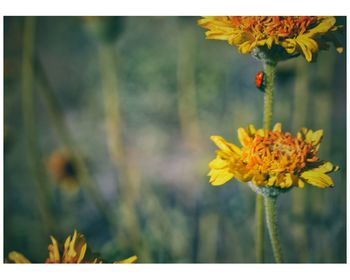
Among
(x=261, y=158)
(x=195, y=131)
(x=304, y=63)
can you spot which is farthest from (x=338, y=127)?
(x=261, y=158)

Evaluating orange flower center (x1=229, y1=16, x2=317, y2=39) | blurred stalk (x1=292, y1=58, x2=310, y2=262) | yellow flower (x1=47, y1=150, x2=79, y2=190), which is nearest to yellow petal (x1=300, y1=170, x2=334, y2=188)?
orange flower center (x1=229, y1=16, x2=317, y2=39)

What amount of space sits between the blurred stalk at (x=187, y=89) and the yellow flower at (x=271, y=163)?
0.51 meters

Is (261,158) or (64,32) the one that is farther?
(64,32)

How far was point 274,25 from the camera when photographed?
1.04 metres

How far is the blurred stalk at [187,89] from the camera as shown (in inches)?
61.9

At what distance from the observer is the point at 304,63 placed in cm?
Result: 147

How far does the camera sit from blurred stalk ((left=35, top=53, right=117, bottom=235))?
1.49 metres

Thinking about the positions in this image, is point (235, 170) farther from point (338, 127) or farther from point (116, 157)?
point (116, 157)

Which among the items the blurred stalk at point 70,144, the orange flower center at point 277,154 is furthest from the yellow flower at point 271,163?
the blurred stalk at point 70,144

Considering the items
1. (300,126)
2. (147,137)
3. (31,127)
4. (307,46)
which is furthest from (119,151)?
(307,46)

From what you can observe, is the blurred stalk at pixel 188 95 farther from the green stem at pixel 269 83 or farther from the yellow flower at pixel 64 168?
the green stem at pixel 269 83

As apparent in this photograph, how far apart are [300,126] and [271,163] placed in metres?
0.52

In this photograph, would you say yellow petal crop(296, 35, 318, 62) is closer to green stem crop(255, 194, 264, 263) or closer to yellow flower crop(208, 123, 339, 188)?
yellow flower crop(208, 123, 339, 188)

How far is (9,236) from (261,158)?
66 cm
